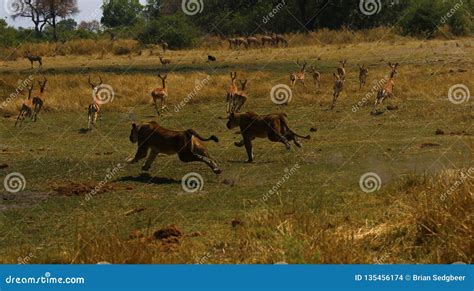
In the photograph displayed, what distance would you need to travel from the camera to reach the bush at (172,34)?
5525 cm

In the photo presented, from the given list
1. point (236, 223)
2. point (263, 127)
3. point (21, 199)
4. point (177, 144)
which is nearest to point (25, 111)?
point (263, 127)

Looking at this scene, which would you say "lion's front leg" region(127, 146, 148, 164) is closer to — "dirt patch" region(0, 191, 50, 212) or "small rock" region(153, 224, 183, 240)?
"dirt patch" region(0, 191, 50, 212)

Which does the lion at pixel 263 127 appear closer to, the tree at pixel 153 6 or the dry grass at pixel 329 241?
the dry grass at pixel 329 241

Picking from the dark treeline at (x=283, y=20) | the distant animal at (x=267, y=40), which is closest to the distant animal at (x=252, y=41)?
the distant animal at (x=267, y=40)

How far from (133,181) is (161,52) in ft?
126

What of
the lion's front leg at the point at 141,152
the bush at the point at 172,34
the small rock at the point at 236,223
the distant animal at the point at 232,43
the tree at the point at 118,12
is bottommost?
the small rock at the point at 236,223

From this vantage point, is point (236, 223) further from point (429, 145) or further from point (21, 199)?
point (429, 145)

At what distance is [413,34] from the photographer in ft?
173

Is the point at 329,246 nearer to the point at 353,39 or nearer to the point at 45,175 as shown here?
the point at 45,175

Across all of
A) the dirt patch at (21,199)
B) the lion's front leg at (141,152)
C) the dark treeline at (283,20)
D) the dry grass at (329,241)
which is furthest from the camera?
the dark treeline at (283,20)

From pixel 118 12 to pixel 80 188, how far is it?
9616 cm

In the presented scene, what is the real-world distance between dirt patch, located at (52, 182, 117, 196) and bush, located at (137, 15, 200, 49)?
144ft

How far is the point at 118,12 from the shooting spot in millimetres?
104438

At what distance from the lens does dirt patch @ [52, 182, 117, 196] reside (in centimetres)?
1127
